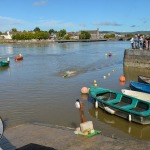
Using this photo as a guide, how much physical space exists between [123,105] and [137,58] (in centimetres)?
1544

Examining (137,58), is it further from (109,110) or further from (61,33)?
(61,33)

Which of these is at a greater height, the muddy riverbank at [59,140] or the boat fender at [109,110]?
the muddy riverbank at [59,140]

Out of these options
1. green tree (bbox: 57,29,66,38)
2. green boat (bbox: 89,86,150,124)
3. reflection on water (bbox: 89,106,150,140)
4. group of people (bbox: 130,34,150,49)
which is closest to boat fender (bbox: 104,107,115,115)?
green boat (bbox: 89,86,150,124)

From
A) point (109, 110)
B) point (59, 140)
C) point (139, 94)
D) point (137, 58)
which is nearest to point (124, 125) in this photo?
point (109, 110)

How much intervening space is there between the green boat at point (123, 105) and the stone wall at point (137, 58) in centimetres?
1313

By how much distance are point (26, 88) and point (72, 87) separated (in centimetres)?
348

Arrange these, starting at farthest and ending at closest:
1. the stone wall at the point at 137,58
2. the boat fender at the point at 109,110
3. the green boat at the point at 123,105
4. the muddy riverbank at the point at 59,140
Answer: 1. the stone wall at the point at 137,58
2. the boat fender at the point at 109,110
3. the green boat at the point at 123,105
4. the muddy riverbank at the point at 59,140

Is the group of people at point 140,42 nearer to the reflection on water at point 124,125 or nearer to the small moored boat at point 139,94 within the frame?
the small moored boat at point 139,94

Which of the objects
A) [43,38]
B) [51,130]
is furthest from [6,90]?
[43,38]

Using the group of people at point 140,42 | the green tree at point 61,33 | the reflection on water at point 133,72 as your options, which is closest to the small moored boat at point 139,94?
the reflection on water at point 133,72

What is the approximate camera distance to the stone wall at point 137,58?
27.5 meters

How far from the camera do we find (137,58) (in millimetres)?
28656

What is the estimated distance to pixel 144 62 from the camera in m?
27.9

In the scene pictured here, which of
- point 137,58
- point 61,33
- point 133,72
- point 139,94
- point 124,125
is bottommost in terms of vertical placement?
point 124,125
